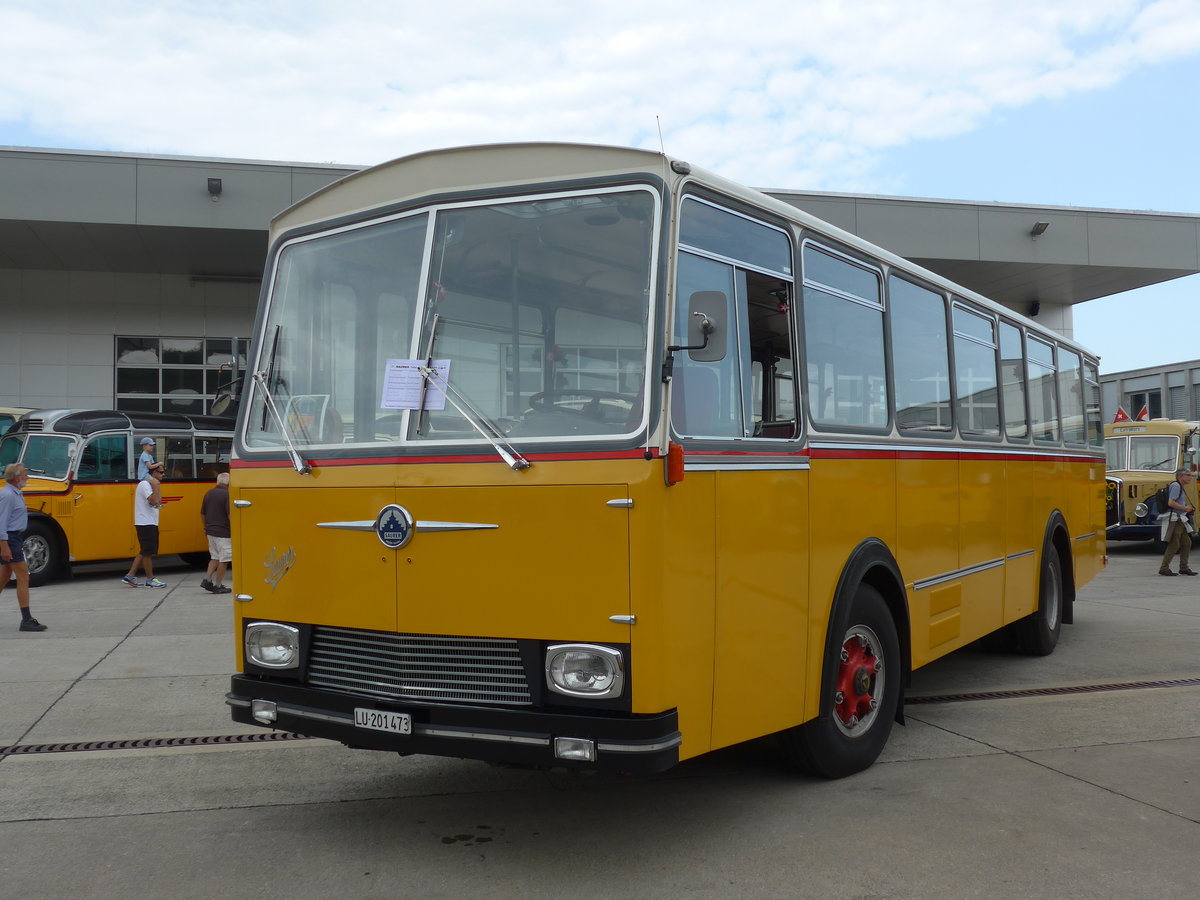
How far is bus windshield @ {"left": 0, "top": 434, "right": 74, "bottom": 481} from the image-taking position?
643 inches

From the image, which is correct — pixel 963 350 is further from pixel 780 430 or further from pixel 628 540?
pixel 628 540

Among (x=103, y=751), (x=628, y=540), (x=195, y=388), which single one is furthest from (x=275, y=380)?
(x=195, y=388)

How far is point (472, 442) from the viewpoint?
4.41 meters

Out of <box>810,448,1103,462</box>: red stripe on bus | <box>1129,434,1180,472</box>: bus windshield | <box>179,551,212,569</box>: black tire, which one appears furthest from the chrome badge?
<box>1129,434,1180,472</box>: bus windshield

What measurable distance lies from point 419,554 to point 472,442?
1.68 ft

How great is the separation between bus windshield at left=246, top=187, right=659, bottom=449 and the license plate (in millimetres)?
1115

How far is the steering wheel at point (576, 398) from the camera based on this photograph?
14.0ft

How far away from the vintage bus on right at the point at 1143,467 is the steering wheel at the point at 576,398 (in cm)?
1924

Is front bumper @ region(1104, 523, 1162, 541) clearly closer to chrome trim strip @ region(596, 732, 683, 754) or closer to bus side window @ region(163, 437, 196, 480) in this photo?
bus side window @ region(163, 437, 196, 480)

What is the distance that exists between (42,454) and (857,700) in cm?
1446

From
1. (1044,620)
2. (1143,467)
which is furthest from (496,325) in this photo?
(1143,467)

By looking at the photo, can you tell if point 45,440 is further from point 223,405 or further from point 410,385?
point 410,385

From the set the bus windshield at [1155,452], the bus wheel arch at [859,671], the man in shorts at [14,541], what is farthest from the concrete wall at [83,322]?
the bus wheel arch at [859,671]

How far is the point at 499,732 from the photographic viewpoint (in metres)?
4.21
